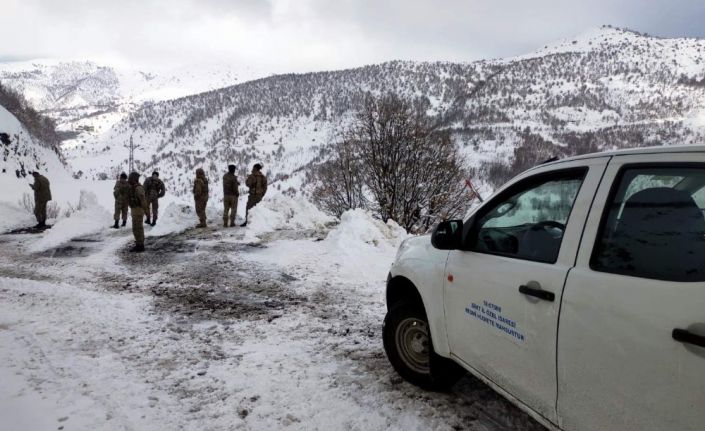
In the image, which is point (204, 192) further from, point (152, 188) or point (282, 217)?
point (282, 217)

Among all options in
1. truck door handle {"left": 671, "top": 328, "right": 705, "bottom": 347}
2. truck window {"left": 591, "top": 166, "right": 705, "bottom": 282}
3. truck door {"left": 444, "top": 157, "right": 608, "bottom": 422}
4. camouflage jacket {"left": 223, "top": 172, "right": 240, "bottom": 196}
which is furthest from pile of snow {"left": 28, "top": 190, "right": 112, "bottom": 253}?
truck door handle {"left": 671, "top": 328, "right": 705, "bottom": 347}

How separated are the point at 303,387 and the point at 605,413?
7.82 feet

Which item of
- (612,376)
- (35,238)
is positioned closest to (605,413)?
(612,376)

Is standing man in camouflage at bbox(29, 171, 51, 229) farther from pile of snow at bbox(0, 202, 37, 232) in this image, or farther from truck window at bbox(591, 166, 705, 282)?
truck window at bbox(591, 166, 705, 282)

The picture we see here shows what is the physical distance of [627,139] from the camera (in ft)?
527

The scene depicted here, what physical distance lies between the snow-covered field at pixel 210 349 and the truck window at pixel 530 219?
131 centimetres

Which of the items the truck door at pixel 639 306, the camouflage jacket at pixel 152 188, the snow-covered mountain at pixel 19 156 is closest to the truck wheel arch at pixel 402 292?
the truck door at pixel 639 306

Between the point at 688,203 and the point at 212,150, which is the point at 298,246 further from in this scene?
the point at 212,150

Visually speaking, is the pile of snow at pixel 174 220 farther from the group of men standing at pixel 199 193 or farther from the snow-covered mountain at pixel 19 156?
the snow-covered mountain at pixel 19 156

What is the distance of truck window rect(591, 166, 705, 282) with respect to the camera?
5.84ft

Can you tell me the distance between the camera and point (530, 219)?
276 cm

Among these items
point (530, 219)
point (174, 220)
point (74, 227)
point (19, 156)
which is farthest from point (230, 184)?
point (19, 156)

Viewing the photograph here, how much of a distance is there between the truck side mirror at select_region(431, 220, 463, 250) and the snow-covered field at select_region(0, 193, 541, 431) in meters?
1.24

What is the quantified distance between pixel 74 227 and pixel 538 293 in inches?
559
